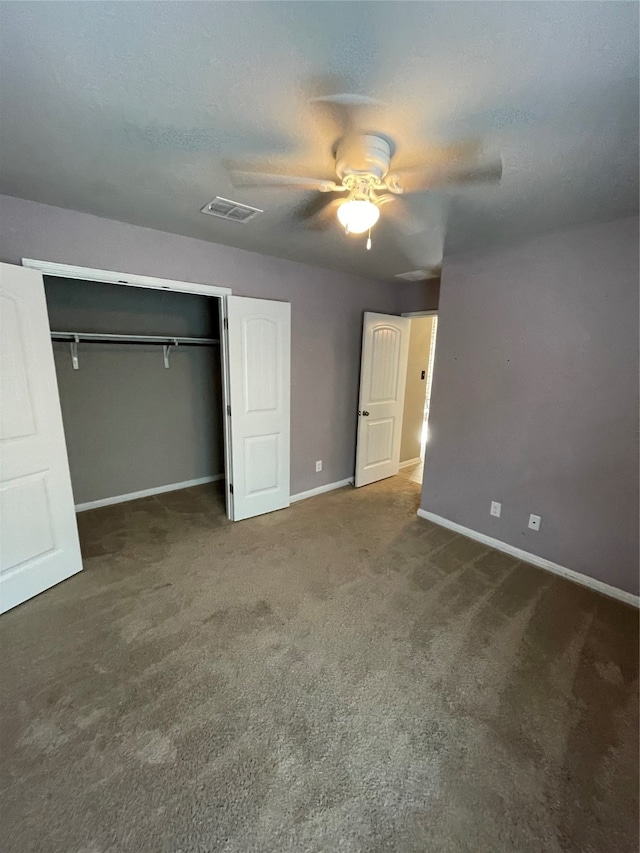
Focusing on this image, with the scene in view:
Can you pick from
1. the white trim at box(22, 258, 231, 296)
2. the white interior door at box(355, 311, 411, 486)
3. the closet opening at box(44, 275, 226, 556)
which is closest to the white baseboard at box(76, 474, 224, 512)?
the closet opening at box(44, 275, 226, 556)

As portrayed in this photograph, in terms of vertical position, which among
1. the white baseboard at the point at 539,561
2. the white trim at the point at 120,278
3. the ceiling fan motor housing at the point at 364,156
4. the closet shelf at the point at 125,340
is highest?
the ceiling fan motor housing at the point at 364,156

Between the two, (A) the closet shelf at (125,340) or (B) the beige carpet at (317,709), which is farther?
(A) the closet shelf at (125,340)

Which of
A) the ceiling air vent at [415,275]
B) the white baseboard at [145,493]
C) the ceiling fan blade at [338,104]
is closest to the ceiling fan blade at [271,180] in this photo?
the ceiling fan blade at [338,104]

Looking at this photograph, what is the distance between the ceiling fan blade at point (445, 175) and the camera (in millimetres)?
1552

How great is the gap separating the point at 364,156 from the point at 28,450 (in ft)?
7.87

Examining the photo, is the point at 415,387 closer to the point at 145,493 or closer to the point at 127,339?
the point at 127,339

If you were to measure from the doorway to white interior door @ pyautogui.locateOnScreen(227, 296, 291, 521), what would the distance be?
1.90 meters

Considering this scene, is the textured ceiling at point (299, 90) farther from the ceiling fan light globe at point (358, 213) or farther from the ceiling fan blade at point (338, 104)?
the ceiling fan light globe at point (358, 213)

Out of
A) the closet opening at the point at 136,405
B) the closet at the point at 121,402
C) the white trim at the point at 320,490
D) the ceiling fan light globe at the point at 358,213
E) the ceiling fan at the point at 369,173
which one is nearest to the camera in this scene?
the ceiling fan at the point at 369,173

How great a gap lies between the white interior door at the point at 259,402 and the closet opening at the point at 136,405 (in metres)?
0.23

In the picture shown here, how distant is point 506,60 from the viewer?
102cm

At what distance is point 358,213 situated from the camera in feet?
4.92

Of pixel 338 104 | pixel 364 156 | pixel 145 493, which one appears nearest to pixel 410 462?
pixel 145 493

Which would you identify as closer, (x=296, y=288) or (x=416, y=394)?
(x=296, y=288)
